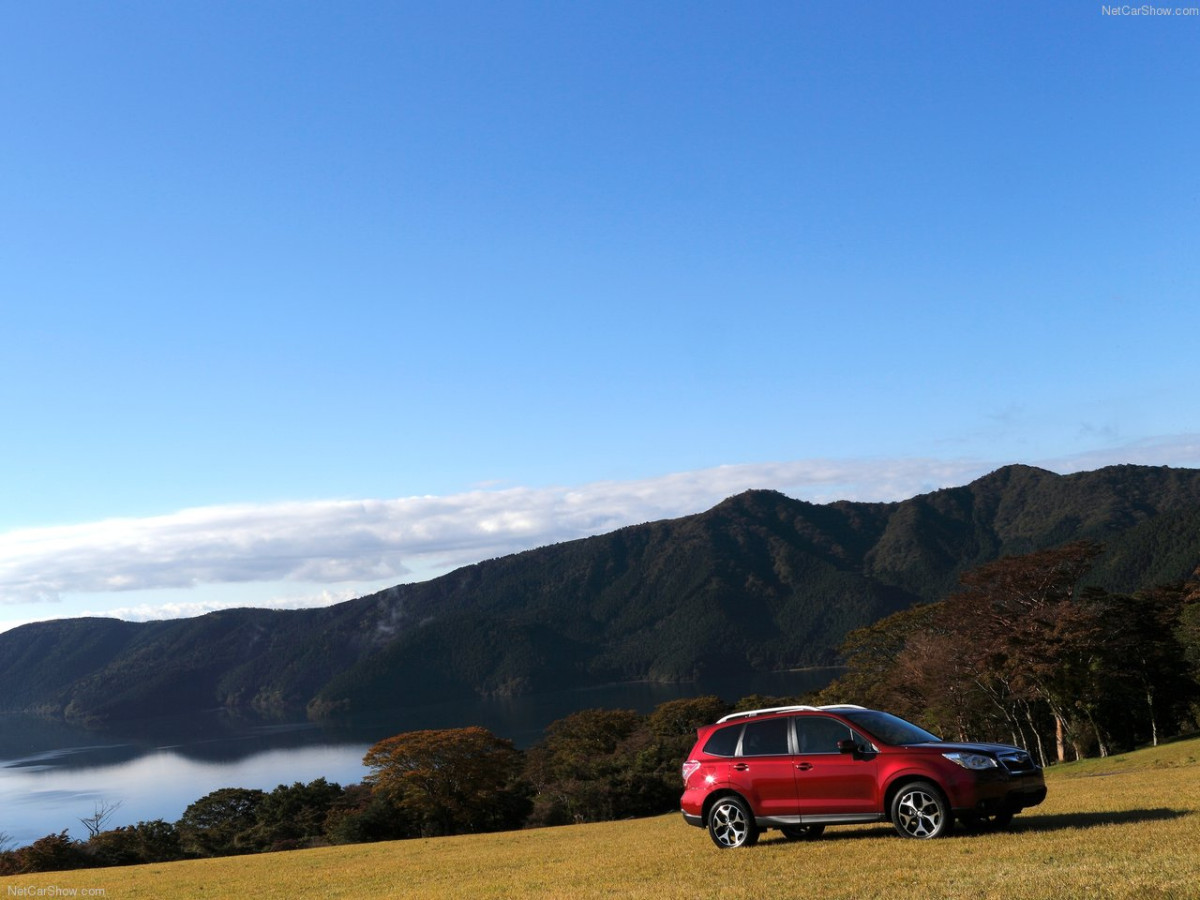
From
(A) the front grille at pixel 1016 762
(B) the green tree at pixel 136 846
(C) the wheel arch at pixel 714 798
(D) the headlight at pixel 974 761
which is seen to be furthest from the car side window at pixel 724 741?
(B) the green tree at pixel 136 846

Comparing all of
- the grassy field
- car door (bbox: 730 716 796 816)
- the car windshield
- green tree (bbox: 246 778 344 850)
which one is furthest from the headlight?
green tree (bbox: 246 778 344 850)

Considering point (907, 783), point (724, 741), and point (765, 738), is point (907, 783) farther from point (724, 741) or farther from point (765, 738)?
point (724, 741)

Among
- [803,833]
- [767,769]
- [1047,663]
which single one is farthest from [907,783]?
[1047,663]

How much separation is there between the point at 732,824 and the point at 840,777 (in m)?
1.87

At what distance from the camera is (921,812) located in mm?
12469

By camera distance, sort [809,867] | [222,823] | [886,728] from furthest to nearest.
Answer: [222,823] → [886,728] → [809,867]

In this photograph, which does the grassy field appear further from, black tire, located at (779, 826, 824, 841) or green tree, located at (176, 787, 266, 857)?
green tree, located at (176, 787, 266, 857)

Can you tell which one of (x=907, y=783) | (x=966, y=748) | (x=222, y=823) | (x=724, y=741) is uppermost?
(x=724, y=741)

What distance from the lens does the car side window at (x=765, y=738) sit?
13641mm

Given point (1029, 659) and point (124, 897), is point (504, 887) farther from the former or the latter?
point (1029, 659)

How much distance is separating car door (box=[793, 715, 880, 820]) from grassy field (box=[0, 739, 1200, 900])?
1.66ft

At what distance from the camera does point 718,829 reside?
14.0m

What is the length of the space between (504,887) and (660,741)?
60.6m

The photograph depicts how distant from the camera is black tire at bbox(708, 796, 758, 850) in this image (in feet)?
44.8
